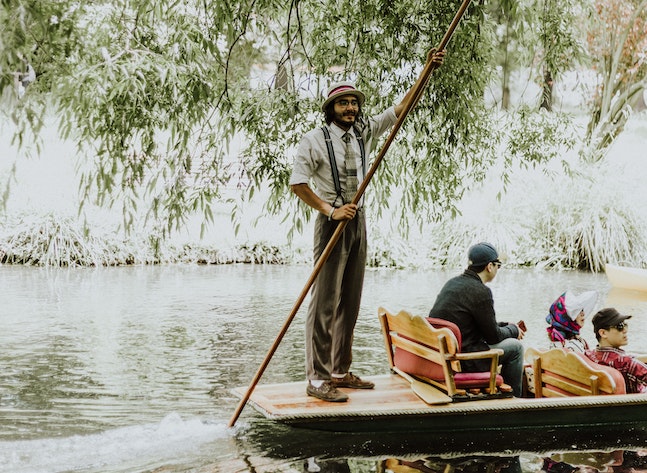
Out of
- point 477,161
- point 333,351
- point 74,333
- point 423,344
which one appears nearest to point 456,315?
point 423,344

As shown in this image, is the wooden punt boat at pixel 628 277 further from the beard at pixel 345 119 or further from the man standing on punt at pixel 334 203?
the beard at pixel 345 119

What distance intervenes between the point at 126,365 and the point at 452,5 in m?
3.98

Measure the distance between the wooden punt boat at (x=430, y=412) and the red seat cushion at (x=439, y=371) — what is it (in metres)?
0.11

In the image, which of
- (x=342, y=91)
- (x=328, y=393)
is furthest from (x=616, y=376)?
(x=342, y=91)

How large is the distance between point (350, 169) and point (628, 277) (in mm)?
9016

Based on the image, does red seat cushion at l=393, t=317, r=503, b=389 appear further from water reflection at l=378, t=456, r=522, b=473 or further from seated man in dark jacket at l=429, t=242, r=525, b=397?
water reflection at l=378, t=456, r=522, b=473

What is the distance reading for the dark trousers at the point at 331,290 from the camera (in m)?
5.45

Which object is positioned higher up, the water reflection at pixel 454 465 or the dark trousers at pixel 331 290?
the dark trousers at pixel 331 290

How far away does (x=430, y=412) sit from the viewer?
5.47 metres

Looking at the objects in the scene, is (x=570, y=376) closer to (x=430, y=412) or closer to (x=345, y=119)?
(x=430, y=412)

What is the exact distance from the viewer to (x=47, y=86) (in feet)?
17.6

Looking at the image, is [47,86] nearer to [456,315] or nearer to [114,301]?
[456,315]

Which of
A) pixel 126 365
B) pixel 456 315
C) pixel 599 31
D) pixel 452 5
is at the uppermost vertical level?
pixel 599 31

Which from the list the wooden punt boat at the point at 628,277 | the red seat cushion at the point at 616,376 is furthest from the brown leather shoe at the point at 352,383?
the wooden punt boat at the point at 628,277
